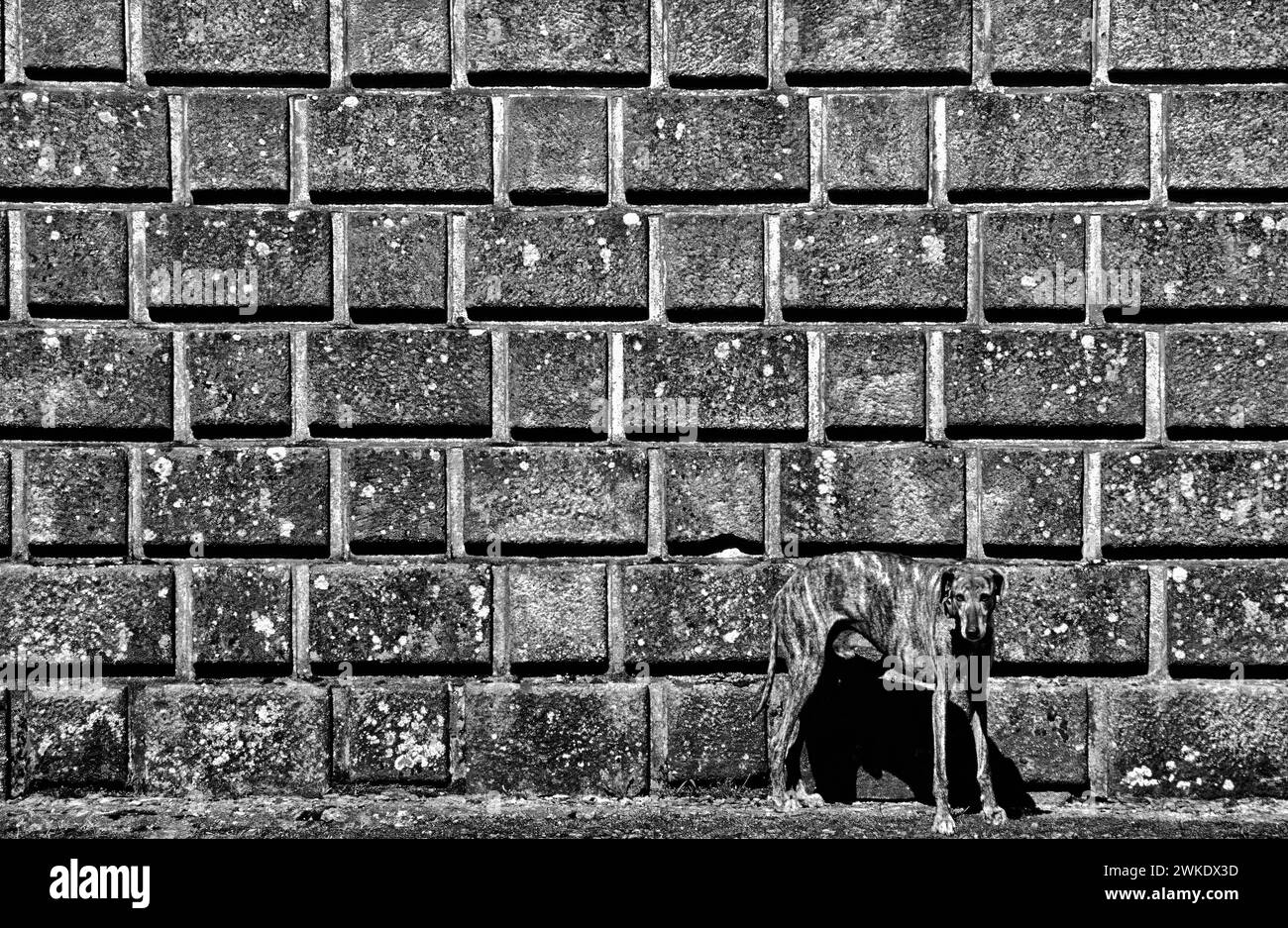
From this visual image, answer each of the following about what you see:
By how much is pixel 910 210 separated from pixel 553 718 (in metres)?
2.37

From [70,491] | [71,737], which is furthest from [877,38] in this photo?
[71,737]

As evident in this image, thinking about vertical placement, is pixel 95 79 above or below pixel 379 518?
above

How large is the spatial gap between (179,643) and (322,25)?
7.96 feet

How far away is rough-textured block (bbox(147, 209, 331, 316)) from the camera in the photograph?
4.83 meters

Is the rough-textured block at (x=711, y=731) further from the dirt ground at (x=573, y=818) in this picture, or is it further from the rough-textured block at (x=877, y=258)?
the rough-textured block at (x=877, y=258)

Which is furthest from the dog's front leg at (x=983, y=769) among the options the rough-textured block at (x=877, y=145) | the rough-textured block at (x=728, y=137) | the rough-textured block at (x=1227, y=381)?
the rough-textured block at (x=728, y=137)

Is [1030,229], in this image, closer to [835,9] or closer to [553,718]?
[835,9]

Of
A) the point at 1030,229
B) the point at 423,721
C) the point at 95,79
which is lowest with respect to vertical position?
the point at 423,721

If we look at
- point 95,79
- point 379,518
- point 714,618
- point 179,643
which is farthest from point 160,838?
point 95,79

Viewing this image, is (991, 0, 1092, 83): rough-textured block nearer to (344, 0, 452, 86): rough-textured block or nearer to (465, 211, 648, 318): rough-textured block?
(465, 211, 648, 318): rough-textured block

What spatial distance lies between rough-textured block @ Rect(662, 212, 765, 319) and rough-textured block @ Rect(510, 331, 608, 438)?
0.37 meters

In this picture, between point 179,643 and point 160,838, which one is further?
point 179,643

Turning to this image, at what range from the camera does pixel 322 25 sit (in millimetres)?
4797

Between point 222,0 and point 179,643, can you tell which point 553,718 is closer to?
point 179,643
